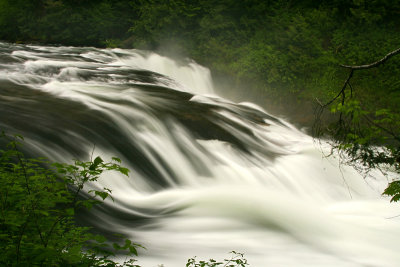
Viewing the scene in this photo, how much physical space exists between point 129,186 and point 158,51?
1006 centimetres

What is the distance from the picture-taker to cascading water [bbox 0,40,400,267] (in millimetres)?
4074

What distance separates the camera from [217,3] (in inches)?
575

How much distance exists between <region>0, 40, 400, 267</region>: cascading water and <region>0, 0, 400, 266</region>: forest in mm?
2575

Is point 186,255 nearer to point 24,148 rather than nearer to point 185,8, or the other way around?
point 24,148

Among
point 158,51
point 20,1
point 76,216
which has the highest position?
point 20,1

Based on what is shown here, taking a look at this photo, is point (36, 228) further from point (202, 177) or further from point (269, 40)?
point (269, 40)

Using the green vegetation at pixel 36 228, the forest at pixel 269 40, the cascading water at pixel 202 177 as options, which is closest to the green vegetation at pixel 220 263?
the cascading water at pixel 202 177

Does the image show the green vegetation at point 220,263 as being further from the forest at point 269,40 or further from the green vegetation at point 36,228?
the forest at point 269,40

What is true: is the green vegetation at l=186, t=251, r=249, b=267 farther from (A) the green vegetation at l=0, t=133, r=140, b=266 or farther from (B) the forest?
(B) the forest

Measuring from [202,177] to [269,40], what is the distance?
27.7 ft

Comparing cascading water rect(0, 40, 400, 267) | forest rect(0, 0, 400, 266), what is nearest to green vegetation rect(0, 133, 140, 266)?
cascading water rect(0, 40, 400, 267)

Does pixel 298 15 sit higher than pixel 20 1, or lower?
lower

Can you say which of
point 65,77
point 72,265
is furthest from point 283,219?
point 65,77

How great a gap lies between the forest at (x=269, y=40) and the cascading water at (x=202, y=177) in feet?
8.45
